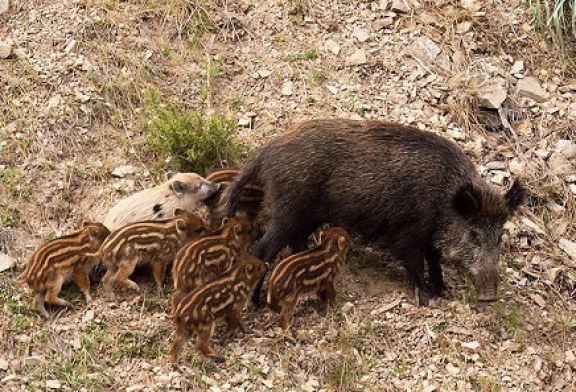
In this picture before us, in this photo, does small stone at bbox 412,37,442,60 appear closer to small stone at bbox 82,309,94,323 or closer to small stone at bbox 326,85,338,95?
small stone at bbox 326,85,338,95

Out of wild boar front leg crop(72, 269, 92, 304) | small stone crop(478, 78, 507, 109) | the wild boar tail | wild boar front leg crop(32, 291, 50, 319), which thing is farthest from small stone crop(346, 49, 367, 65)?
wild boar front leg crop(32, 291, 50, 319)

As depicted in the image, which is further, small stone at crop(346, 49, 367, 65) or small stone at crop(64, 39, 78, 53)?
small stone at crop(346, 49, 367, 65)

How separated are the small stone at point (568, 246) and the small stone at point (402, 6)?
275 cm

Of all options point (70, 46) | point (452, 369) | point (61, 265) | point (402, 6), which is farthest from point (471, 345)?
point (70, 46)

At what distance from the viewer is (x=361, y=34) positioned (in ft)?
33.3

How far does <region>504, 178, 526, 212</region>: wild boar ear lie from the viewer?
27.4ft

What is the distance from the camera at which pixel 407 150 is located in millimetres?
8344

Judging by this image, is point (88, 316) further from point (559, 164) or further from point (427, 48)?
point (559, 164)

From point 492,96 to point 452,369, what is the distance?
3147 millimetres

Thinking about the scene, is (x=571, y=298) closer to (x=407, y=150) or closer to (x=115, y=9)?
(x=407, y=150)

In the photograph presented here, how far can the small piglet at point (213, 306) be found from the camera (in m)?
7.19

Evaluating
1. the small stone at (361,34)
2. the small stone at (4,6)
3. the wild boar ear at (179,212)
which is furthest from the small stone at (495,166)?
the small stone at (4,6)

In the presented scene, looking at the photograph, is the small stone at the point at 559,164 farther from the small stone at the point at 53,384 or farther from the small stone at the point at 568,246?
the small stone at the point at 53,384

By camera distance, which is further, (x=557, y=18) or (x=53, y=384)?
(x=557, y=18)
